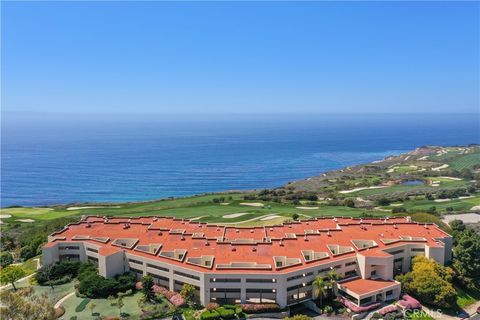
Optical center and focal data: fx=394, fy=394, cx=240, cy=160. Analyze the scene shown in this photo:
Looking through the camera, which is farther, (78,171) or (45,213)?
(78,171)

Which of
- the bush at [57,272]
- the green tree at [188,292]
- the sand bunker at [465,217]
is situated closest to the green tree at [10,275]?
the bush at [57,272]

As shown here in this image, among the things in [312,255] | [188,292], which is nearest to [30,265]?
[188,292]

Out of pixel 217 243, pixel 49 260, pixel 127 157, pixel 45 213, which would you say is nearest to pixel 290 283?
pixel 217 243

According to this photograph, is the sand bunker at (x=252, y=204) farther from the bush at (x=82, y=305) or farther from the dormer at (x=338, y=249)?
the bush at (x=82, y=305)

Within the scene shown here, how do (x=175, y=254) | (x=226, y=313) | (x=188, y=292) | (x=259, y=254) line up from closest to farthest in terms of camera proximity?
(x=226, y=313), (x=188, y=292), (x=259, y=254), (x=175, y=254)

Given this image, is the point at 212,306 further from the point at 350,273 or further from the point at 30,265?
the point at 30,265

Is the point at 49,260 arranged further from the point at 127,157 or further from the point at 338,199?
the point at 127,157
